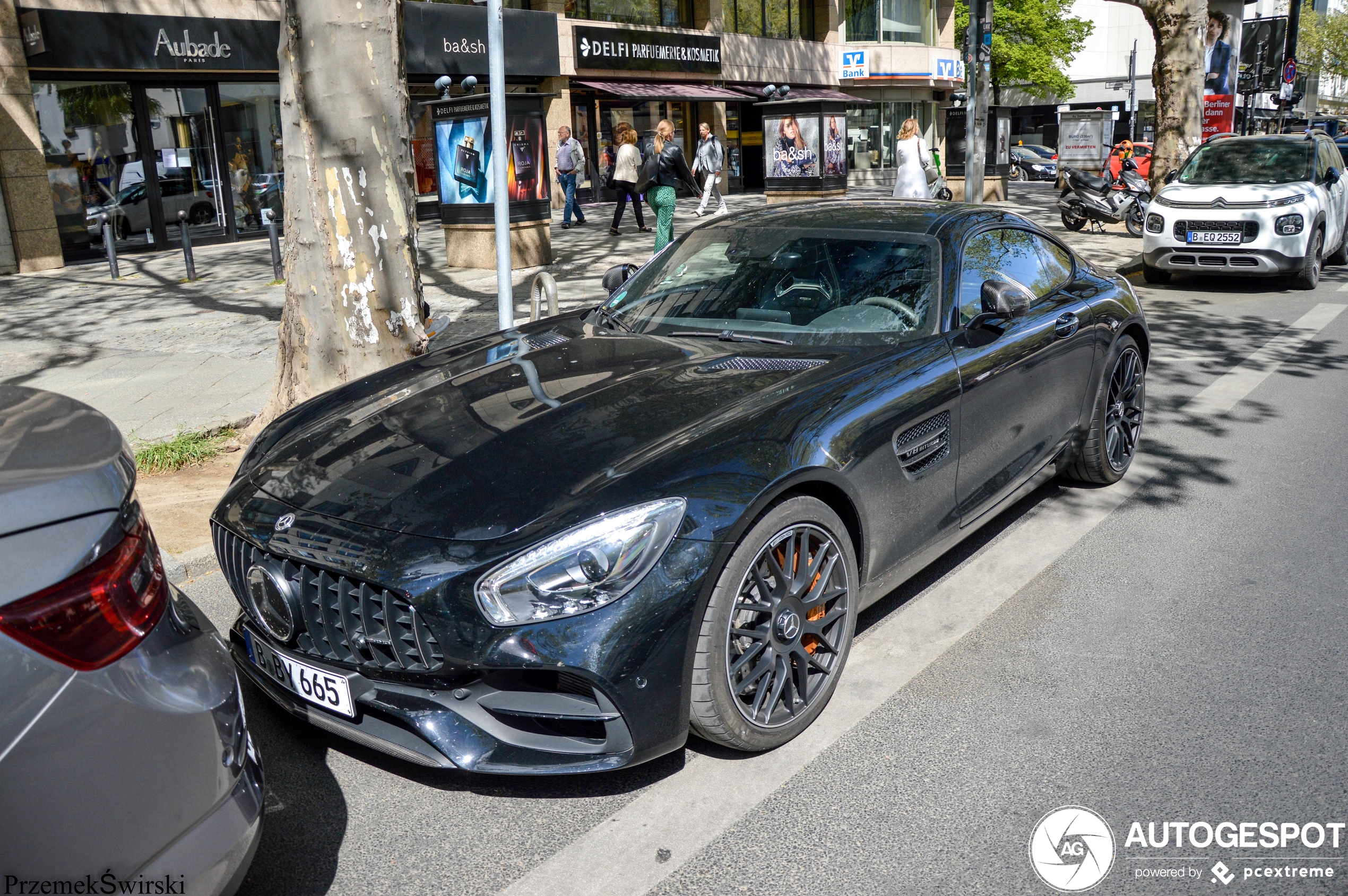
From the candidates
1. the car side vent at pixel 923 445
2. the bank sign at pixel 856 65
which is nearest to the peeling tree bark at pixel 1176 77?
the bank sign at pixel 856 65

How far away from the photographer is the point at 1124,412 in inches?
215

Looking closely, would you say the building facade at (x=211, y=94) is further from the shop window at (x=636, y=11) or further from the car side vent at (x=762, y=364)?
the car side vent at (x=762, y=364)

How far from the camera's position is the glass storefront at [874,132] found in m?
35.5

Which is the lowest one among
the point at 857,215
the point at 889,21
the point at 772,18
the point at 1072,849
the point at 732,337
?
the point at 1072,849

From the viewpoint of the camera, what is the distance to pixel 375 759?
316 centimetres

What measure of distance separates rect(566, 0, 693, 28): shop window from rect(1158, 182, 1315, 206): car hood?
16.9 meters

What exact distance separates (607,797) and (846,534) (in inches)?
41.4

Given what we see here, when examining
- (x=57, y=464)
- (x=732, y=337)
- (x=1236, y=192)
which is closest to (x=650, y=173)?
(x=1236, y=192)

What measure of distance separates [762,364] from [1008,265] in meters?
1.53

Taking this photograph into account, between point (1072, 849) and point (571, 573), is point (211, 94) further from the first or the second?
point (1072, 849)

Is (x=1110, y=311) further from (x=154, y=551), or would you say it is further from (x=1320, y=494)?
(x=154, y=551)

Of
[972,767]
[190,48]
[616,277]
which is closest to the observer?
[972,767]

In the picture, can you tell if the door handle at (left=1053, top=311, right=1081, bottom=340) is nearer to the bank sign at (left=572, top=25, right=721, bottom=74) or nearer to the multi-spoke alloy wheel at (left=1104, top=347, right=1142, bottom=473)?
the multi-spoke alloy wheel at (left=1104, top=347, right=1142, bottom=473)

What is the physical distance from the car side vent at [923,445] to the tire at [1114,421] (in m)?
1.63
